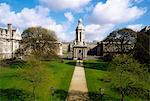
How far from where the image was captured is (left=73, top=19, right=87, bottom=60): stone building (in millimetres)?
83688

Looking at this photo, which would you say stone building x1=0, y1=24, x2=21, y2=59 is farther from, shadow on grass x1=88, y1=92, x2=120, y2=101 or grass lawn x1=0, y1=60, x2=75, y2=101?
shadow on grass x1=88, y1=92, x2=120, y2=101

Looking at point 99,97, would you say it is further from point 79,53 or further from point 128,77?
point 79,53

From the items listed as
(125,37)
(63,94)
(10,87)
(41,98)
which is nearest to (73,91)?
(63,94)

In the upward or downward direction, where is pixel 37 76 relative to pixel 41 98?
upward

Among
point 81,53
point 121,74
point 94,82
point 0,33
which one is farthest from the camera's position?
point 81,53

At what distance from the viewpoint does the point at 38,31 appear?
5609 cm

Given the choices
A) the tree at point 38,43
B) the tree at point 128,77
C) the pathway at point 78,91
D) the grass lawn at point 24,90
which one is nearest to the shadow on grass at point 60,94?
the grass lawn at point 24,90

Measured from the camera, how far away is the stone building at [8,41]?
71688 mm

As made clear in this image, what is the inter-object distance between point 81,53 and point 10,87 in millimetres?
54304

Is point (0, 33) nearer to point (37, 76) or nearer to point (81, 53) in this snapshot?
point (81, 53)

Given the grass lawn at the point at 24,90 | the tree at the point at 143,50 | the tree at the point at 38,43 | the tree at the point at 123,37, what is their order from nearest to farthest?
1. the grass lawn at the point at 24,90
2. the tree at the point at 143,50
3. the tree at the point at 38,43
4. the tree at the point at 123,37

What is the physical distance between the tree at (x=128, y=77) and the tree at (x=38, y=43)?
2667 centimetres

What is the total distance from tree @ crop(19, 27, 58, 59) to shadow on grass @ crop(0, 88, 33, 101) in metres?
24.7

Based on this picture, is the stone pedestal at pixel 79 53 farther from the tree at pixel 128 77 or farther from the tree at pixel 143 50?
the tree at pixel 128 77
